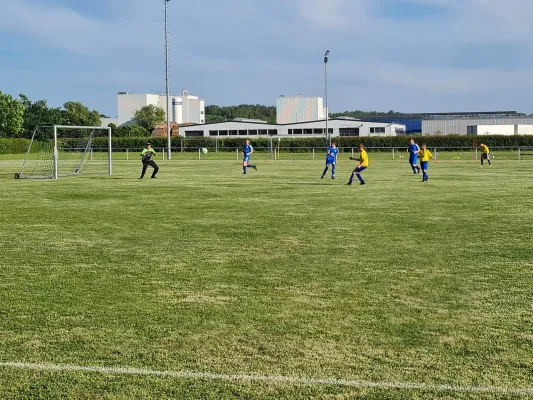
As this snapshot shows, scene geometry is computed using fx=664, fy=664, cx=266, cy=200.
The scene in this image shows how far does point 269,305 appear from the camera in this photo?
7.46 meters

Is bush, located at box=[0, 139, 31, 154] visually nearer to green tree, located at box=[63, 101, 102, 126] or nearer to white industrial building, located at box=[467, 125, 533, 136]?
green tree, located at box=[63, 101, 102, 126]

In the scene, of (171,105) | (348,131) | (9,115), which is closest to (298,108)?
(348,131)

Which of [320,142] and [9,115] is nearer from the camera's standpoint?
A: [320,142]

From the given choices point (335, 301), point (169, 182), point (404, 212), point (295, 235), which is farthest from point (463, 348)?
point (169, 182)

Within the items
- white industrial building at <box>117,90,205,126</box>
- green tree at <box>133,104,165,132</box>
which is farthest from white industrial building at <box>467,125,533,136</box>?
white industrial building at <box>117,90,205,126</box>

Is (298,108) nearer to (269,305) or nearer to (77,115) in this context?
(77,115)

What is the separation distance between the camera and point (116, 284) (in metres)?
8.51

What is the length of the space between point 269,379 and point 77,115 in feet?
387

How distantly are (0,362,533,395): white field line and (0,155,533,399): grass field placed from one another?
20mm

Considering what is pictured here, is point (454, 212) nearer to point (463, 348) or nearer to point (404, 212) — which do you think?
point (404, 212)

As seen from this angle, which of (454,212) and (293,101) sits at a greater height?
(293,101)

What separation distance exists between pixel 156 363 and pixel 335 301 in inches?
106

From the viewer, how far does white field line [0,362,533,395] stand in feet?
16.4

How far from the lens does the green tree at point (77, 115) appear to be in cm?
11719
